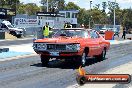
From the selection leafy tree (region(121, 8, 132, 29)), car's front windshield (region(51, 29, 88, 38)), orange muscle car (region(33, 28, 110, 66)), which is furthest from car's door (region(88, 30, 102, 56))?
leafy tree (region(121, 8, 132, 29))

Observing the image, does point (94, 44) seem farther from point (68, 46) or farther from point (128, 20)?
point (128, 20)

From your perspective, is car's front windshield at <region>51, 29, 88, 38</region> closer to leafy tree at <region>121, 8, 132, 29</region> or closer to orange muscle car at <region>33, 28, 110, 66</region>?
orange muscle car at <region>33, 28, 110, 66</region>

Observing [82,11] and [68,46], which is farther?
[82,11]

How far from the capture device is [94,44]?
54.1 feet

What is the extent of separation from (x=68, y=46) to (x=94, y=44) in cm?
228

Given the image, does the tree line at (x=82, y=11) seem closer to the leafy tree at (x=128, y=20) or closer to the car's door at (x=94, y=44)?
the leafy tree at (x=128, y=20)

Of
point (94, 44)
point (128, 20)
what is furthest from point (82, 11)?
point (94, 44)

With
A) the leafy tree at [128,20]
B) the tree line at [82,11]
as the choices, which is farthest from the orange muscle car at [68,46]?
the leafy tree at [128,20]

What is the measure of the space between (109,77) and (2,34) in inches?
1711

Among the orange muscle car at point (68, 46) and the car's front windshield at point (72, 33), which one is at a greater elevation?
the car's front windshield at point (72, 33)

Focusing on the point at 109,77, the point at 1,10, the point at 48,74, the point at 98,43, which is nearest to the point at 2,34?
the point at 1,10

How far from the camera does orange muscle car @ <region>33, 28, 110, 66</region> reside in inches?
574

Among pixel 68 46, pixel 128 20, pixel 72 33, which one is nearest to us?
pixel 68 46

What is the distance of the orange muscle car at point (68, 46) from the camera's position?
47.9 ft
